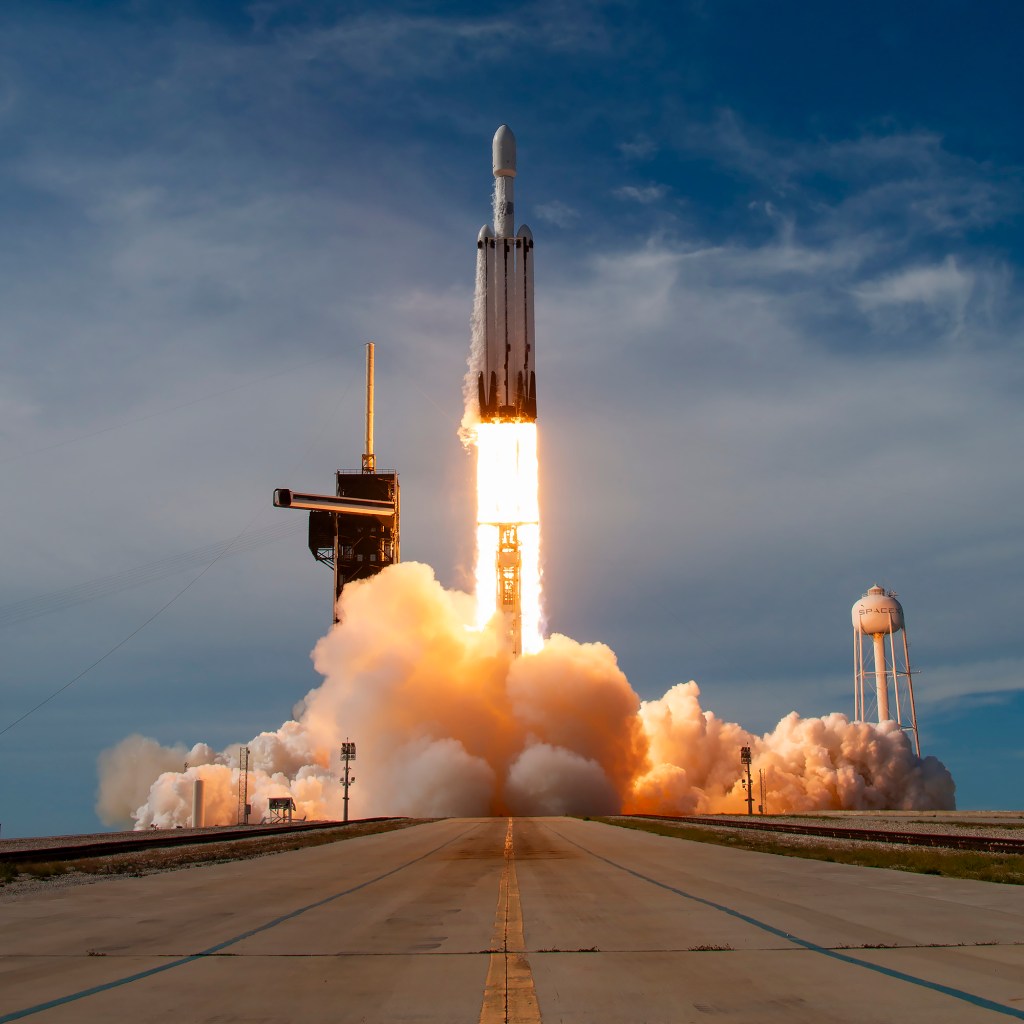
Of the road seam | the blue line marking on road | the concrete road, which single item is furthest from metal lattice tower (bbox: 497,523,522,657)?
the road seam

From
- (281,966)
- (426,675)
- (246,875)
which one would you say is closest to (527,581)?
(426,675)

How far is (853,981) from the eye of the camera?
1076cm

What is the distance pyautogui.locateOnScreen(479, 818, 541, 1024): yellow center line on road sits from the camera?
9.45 meters

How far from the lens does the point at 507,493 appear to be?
8794 cm

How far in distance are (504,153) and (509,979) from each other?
8594cm

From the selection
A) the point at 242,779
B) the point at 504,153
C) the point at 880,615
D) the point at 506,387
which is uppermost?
the point at 504,153

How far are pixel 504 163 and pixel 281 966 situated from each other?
84803mm

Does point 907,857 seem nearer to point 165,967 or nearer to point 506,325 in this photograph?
point 165,967

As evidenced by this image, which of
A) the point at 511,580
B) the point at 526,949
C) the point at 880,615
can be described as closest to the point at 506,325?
the point at 511,580

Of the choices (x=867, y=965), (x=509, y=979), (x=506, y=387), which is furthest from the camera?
(x=506, y=387)

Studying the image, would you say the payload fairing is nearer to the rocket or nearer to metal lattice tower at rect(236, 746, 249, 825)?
the rocket

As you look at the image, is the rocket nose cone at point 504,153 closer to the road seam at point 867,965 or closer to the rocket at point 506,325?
the rocket at point 506,325

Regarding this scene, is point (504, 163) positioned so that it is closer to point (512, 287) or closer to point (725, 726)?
point (512, 287)

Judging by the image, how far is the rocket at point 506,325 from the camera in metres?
86.2
